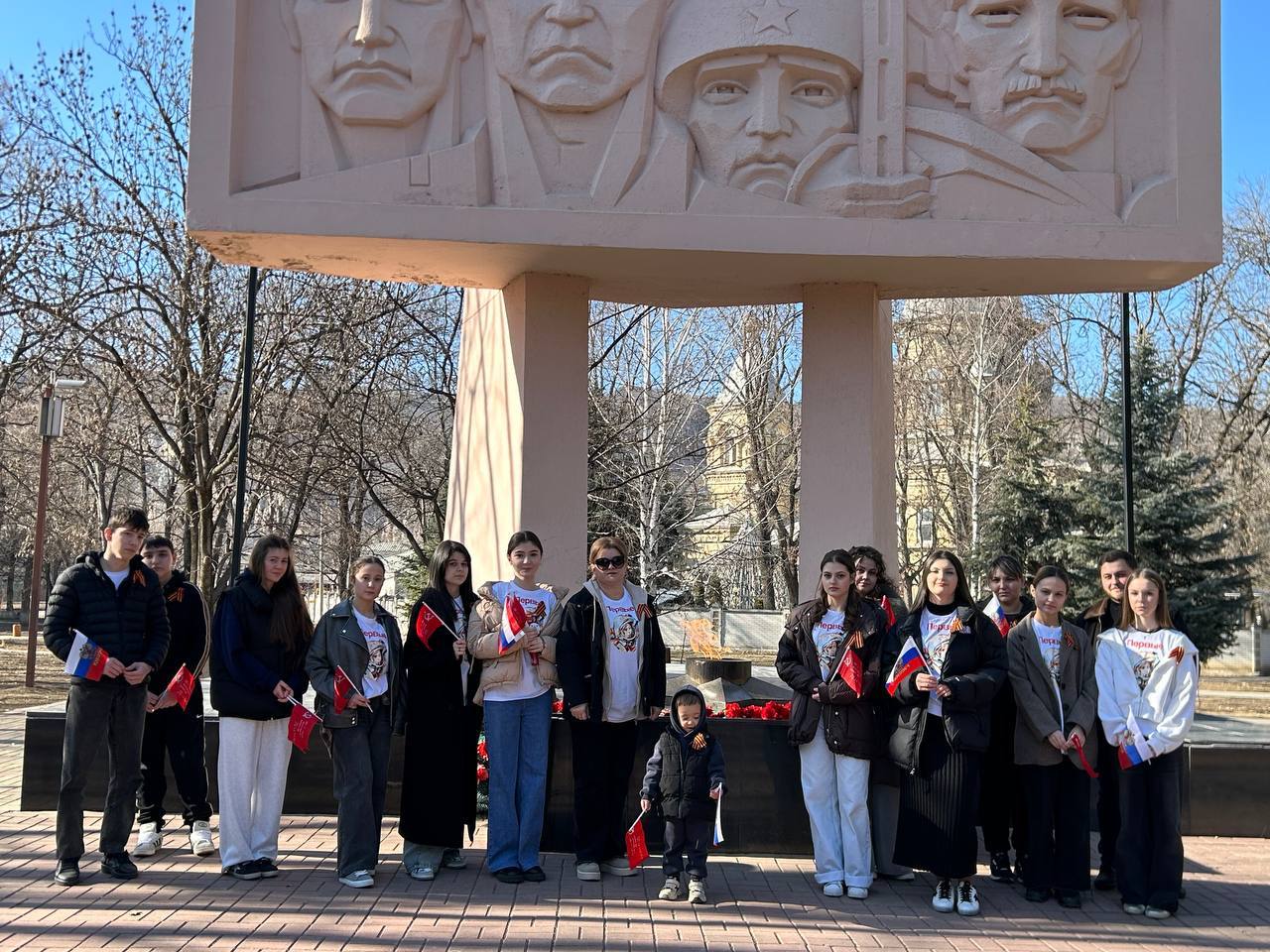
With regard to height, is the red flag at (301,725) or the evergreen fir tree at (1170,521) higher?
the evergreen fir tree at (1170,521)

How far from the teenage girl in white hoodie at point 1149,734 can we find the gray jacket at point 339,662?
3687 mm

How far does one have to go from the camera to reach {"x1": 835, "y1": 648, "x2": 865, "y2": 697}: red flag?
243 inches

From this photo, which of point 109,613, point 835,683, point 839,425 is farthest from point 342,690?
point 839,425

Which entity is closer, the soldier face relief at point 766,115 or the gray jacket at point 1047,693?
the gray jacket at point 1047,693

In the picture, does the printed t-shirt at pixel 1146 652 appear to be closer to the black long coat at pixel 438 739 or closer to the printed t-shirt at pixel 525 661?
the printed t-shirt at pixel 525 661

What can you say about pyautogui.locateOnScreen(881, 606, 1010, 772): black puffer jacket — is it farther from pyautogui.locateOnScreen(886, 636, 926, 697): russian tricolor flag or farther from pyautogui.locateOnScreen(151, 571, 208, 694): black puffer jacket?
pyautogui.locateOnScreen(151, 571, 208, 694): black puffer jacket

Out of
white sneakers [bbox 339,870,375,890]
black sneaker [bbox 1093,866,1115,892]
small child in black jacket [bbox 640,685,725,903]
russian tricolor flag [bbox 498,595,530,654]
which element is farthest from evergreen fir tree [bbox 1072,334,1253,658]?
white sneakers [bbox 339,870,375,890]

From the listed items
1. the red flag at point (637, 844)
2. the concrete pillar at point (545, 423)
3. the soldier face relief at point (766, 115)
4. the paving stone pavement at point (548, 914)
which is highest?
the soldier face relief at point (766, 115)

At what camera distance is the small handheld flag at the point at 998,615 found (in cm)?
686

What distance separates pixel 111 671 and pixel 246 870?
1.24 meters

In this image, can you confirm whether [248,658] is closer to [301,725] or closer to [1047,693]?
[301,725]

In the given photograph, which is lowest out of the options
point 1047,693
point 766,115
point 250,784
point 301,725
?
point 250,784

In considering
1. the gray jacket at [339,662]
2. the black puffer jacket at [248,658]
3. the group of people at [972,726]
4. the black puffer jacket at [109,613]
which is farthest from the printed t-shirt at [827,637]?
the black puffer jacket at [109,613]

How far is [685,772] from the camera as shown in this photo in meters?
6.02
